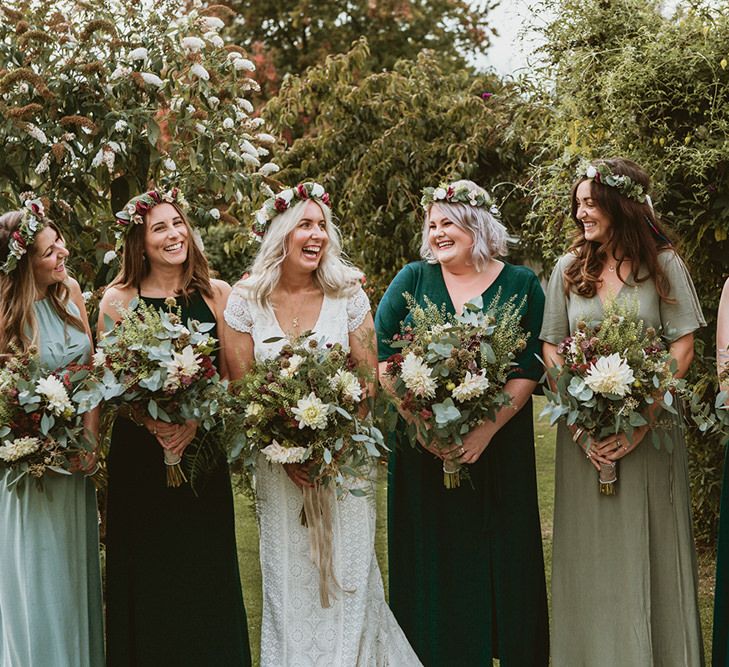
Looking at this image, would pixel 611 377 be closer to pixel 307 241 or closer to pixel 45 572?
pixel 307 241

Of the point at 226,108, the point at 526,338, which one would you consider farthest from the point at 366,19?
the point at 526,338

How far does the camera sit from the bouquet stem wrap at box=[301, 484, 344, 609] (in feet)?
14.7

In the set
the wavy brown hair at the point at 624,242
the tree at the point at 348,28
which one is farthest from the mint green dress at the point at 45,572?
the tree at the point at 348,28

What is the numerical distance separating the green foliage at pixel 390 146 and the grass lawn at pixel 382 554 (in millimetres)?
2102

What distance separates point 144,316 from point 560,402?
1.78 meters

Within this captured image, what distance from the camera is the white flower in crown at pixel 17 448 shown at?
4.13 m

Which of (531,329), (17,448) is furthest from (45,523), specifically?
(531,329)

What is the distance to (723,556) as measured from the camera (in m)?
4.38

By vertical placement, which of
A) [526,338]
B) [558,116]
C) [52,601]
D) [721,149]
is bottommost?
[52,601]

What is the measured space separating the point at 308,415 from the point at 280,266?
0.90 m

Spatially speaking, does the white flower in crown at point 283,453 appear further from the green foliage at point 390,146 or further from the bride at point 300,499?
the green foliage at point 390,146

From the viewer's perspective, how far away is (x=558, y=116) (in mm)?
5758

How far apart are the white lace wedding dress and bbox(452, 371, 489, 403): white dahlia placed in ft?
2.08

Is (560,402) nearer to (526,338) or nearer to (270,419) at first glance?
(526,338)
